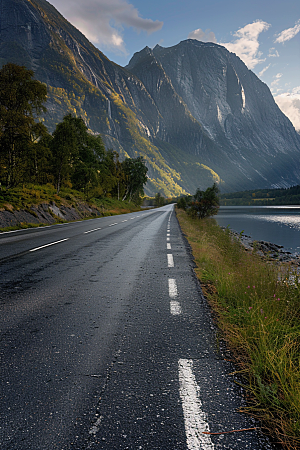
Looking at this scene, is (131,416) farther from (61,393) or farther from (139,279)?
(139,279)

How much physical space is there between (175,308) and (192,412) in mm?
2127

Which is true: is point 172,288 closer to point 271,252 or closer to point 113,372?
point 113,372

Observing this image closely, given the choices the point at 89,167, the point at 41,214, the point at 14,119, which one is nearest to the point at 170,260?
the point at 41,214

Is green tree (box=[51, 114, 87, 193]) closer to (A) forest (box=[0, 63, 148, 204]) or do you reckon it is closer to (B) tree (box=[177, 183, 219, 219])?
(A) forest (box=[0, 63, 148, 204])

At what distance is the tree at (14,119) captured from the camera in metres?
19.6

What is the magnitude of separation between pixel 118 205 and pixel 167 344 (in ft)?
152

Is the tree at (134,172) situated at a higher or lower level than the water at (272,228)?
higher

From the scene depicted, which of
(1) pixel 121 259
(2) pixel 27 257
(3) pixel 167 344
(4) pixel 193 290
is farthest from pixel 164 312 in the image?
(2) pixel 27 257

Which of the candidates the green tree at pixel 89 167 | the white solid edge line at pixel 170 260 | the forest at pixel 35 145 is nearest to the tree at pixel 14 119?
the forest at pixel 35 145

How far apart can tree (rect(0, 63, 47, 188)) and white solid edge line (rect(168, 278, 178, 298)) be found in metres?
18.5

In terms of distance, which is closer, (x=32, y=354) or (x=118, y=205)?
(x=32, y=354)

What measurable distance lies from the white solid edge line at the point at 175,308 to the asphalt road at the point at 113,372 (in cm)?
2

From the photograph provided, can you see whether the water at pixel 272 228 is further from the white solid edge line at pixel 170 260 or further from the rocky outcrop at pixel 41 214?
the white solid edge line at pixel 170 260

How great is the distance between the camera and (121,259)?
760 centimetres
